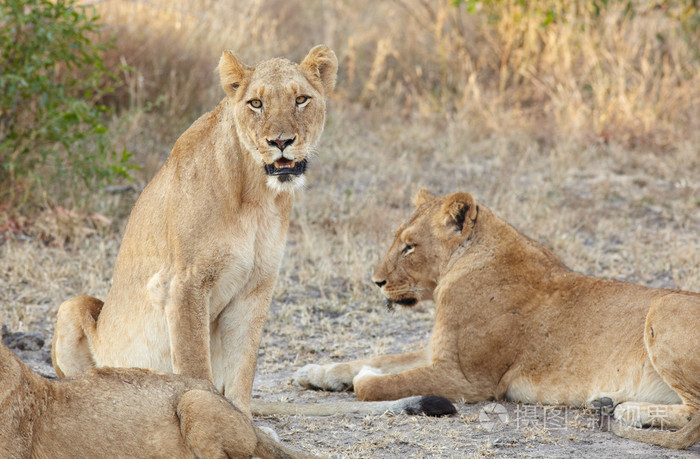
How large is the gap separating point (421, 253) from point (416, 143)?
15.4 feet

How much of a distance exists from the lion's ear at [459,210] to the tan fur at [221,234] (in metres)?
0.85

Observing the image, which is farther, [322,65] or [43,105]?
[43,105]

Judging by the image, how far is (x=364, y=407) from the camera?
422 centimetres

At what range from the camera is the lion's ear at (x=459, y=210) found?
15.0 ft

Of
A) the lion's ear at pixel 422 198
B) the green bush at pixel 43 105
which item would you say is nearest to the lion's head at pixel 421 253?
the lion's ear at pixel 422 198

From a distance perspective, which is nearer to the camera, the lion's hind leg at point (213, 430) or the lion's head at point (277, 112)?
the lion's hind leg at point (213, 430)

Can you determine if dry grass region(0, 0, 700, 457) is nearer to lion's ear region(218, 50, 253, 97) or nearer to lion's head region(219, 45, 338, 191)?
lion's head region(219, 45, 338, 191)

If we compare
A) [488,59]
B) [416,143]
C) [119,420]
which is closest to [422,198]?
[119,420]

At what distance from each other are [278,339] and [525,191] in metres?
3.42

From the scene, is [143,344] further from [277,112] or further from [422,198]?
[422,198]

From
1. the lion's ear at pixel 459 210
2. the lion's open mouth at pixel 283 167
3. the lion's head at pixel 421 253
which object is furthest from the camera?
the lion's head at pixel 421 253

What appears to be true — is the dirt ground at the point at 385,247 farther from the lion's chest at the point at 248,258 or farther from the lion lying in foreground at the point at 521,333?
the lion's chest at the point at 248,258

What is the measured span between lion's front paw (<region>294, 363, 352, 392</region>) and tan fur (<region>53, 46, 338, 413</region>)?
722 mm

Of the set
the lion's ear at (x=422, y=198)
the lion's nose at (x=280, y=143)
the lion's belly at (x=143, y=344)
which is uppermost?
the lion's nose at (x=280, y=143)
